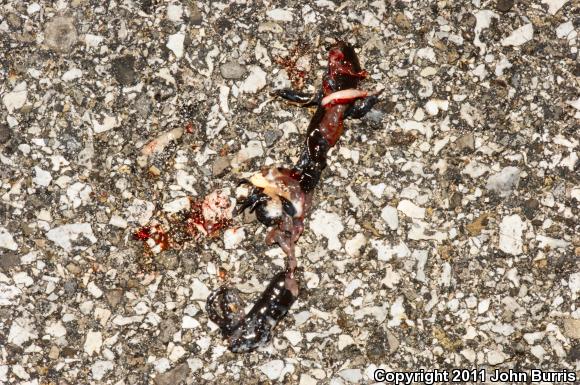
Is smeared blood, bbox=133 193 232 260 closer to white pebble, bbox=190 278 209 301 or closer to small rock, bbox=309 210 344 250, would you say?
white pebble, bbox=190 278 209 301

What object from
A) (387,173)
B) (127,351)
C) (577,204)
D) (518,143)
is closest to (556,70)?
(518,143)

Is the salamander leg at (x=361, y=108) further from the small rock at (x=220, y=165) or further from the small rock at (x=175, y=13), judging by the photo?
the small rock at (x=175, y=13)

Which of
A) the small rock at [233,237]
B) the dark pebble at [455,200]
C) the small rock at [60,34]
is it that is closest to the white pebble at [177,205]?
the small rock at [233,237]

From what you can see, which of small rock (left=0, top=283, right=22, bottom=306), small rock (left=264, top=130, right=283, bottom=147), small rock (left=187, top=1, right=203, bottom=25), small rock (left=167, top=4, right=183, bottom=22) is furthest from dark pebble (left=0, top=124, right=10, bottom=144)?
small rock (left=264, top=130, right=283, bottom=147)

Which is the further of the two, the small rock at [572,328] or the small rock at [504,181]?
the small rock at [504,181]

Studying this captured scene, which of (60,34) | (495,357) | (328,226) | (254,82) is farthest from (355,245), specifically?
(60,34)

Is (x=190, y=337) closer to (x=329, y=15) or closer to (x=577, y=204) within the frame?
(x=329, y=15)

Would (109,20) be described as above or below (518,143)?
above
